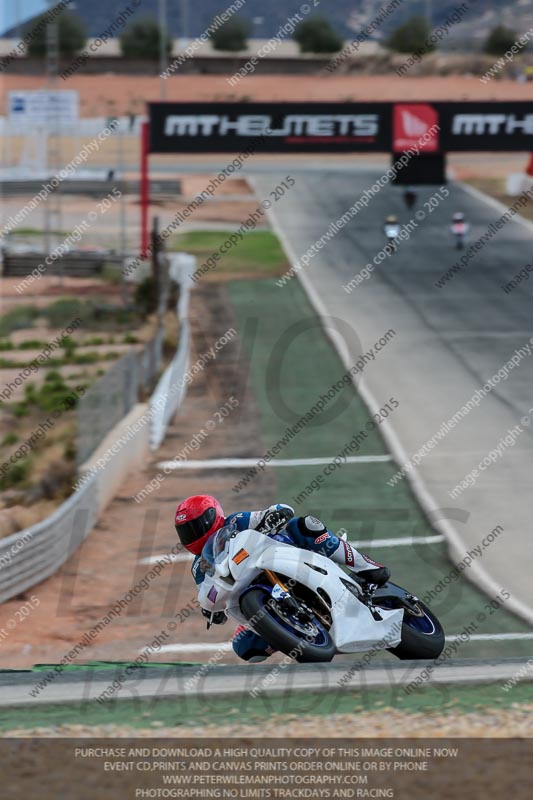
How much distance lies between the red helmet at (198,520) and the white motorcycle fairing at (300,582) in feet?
0.74

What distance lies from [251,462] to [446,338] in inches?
354

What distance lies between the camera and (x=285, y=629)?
26.0ft

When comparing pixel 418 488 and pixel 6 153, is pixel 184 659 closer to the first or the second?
pixel 418 488

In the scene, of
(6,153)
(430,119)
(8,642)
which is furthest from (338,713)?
(6,153)

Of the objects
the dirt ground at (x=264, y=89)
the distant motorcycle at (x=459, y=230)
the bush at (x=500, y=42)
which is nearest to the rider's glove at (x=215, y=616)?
the distant motorcycle at (x=459, y=230)

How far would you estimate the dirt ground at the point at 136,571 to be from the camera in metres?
12.5

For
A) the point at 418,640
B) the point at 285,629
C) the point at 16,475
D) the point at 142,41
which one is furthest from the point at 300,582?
the point at 142,41

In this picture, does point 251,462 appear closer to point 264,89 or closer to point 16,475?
point 16,475

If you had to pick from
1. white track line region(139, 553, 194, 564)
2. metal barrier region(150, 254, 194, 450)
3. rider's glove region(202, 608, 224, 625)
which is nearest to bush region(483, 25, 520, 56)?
metal barrier region(150, 254, 194, 450)

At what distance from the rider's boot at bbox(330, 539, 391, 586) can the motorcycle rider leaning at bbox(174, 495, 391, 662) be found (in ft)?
0.03

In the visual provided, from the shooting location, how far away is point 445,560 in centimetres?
1411

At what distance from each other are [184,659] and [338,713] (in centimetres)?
445

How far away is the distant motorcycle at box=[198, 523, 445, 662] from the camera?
318 inches

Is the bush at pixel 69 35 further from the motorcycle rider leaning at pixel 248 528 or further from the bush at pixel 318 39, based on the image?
the motorcycle rider leaning at pixel 248 528
